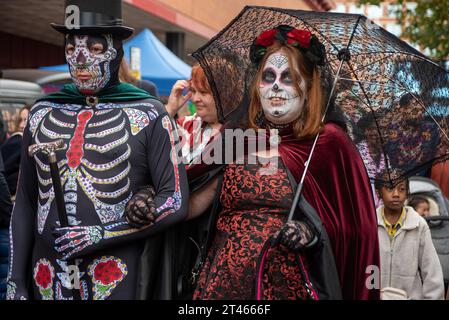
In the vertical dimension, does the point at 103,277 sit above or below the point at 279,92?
below

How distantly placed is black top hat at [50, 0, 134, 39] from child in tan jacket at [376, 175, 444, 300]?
2.35 metres

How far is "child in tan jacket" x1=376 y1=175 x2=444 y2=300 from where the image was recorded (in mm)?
5152

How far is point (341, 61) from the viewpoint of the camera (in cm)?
377

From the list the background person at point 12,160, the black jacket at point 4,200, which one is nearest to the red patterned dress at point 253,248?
the black jacket at point 4,200

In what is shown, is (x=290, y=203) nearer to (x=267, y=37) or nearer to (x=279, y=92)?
(x=279, y=92)

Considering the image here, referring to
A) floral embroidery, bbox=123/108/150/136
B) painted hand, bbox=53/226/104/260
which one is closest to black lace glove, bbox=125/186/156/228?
painted hand, bbox=53/226/104/260

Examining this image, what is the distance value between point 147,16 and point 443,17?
591 cm

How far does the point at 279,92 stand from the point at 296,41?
0.25m

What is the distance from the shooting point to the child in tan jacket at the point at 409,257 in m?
5.15

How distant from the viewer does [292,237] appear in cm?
322

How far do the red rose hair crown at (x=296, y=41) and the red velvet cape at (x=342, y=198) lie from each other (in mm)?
337

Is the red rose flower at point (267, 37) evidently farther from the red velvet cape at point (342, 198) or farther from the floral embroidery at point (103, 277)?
the floral embroidery at point (103, 277)

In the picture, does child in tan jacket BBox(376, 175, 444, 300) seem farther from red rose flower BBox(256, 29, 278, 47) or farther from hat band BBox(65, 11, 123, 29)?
hat band BBox(65, 11, 123, 29)

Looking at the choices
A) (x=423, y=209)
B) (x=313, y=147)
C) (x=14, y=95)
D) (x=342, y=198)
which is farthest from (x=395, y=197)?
(x=14, y=95)
